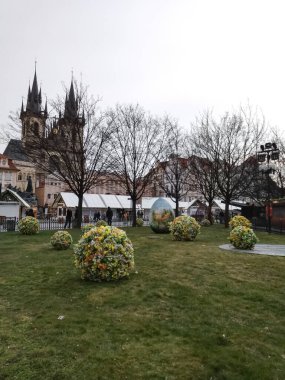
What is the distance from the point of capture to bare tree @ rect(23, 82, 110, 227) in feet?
85.6

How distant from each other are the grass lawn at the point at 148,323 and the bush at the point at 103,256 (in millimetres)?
270

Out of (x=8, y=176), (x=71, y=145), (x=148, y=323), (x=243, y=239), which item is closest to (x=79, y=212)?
(x=71, y=145)

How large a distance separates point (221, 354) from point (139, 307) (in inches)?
86.7

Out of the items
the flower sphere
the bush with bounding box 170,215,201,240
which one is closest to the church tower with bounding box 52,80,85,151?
the flower sphere

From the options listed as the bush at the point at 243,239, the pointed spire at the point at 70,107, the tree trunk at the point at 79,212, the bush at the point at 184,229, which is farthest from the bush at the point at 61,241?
the pointed spire at the point at 70,107

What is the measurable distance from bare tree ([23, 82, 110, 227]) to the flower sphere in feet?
25.8

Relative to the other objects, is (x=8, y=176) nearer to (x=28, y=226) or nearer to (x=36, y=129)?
(x=36, y=129)

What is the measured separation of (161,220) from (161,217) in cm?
19

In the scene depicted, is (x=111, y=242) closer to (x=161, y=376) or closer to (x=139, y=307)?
(x=139, y=307)

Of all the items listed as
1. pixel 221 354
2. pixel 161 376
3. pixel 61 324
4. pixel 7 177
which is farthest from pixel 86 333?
pixel 7 177

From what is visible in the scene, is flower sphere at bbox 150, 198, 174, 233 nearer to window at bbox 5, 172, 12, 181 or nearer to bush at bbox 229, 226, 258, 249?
bush at bbox 229, 226, 258, 249

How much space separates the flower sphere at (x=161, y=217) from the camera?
21219mm

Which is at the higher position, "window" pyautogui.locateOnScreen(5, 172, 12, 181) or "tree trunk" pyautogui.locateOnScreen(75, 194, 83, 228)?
"window" pyautogui.locateOnScreen(5, 172, 12, 181)

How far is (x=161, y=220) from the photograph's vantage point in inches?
835
